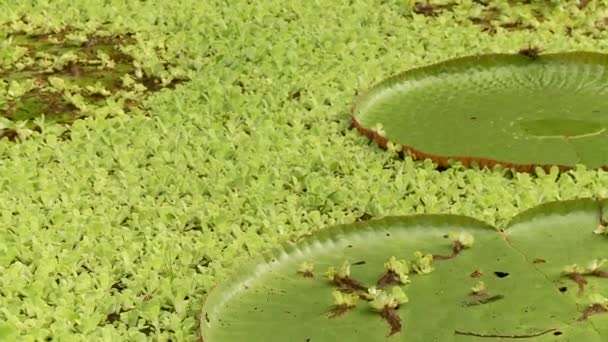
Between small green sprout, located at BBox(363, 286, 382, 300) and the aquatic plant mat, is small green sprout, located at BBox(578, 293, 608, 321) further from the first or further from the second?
small green sprout, located at BBox(363, 286, 382, 300)

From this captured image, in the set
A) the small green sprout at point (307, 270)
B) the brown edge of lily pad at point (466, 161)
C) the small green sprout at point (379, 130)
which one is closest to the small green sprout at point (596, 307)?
the small green sprout at point (307, 270)

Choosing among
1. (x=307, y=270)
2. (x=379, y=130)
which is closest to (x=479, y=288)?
(x=307, y=270)

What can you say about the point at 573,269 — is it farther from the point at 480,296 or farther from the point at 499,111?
the point at 499,111

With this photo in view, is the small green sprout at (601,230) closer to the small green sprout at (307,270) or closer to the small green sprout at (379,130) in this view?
the small green sprout at (307,270)

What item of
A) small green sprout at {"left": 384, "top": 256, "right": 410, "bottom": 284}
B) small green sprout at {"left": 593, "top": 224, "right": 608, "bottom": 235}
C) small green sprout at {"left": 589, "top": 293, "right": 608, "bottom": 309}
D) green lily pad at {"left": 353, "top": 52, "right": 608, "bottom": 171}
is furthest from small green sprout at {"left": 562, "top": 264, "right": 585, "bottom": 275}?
green lily pad at {"left": 353, "top": 52, "right": 608, "bottom": 171}

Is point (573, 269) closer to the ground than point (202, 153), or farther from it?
farther from it
